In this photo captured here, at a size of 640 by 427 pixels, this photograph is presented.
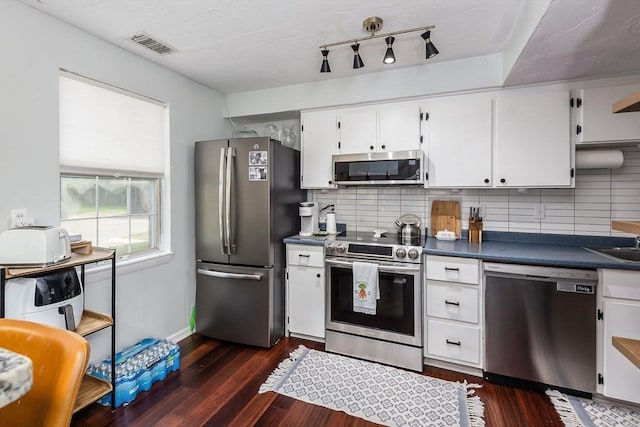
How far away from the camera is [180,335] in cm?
290

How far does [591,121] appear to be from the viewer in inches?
89.5

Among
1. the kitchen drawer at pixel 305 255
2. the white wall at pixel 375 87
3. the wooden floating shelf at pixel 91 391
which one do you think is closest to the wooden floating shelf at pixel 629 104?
the white wall at pixel 375 87

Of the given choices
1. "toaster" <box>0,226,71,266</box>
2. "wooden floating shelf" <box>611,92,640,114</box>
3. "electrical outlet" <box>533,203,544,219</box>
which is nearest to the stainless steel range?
"electrical outlet" <box>533,203,544,219</box>

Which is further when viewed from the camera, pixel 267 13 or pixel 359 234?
pixel 359 234

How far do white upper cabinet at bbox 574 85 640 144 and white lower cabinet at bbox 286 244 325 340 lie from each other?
2.19 meters

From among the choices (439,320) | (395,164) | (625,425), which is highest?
(395,164)

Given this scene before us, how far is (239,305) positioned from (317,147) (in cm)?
165

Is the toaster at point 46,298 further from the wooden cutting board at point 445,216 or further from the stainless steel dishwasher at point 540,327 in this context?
the wooden cutting board at point 445,216

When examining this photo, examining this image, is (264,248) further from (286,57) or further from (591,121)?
(591,121)

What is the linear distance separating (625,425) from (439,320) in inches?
44.0

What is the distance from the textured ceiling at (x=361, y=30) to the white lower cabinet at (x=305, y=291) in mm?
1666

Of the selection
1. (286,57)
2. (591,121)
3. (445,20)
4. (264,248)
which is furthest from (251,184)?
(591,121)

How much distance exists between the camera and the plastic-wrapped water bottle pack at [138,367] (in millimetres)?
2008

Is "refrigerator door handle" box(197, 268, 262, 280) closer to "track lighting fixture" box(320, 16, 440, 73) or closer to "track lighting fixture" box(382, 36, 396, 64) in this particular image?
"track lighting fixture" box(320, 16, 440, 73)
